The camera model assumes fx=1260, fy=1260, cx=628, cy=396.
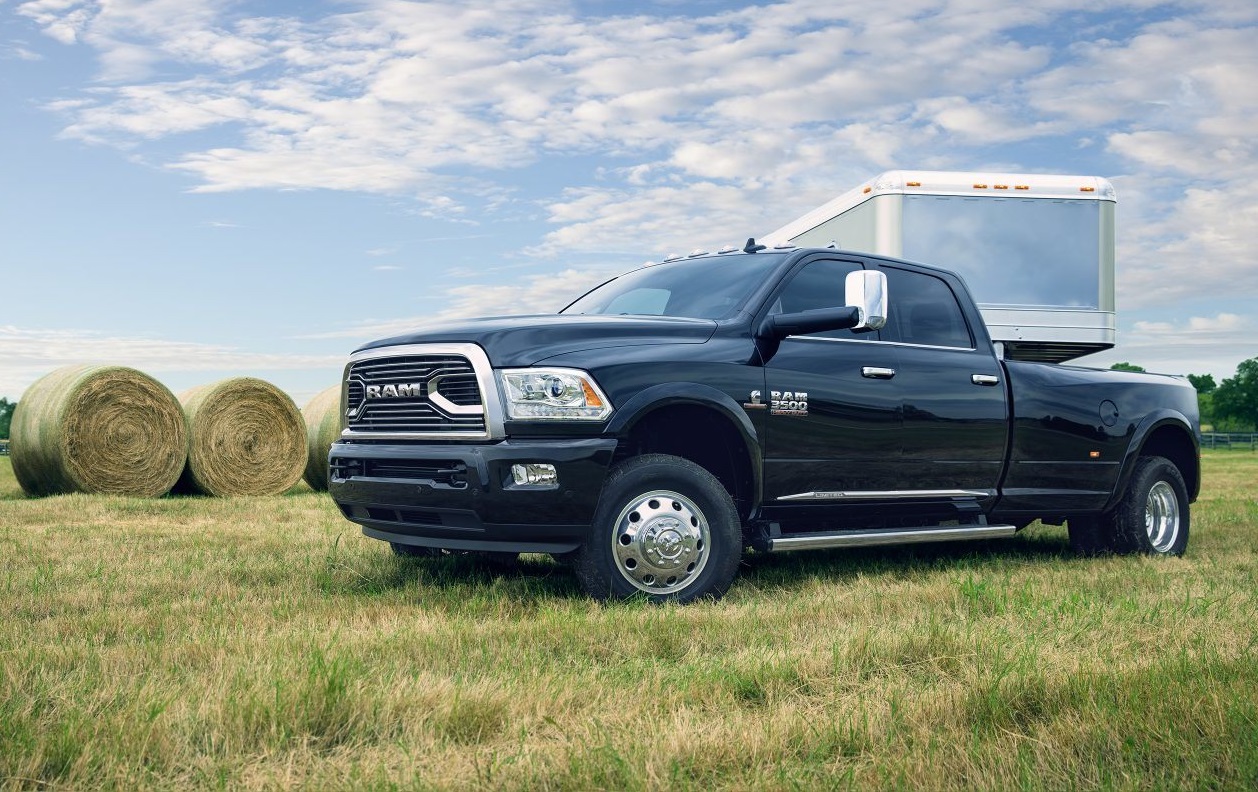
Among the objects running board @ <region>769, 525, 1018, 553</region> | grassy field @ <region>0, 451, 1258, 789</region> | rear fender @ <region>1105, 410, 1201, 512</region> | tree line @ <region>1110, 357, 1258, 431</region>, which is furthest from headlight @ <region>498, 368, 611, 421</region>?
tree line @ <region>1110, 357, 1258, 431</region>

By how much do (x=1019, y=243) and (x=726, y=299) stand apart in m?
7.72

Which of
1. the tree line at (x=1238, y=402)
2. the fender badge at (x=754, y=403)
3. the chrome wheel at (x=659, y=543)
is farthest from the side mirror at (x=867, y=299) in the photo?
the tree line at (x=1238, y=402)

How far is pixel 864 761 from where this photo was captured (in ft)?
10.8

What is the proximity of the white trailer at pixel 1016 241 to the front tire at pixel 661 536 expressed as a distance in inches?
303

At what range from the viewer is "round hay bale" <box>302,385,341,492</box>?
16.0m

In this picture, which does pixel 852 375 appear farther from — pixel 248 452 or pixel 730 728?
pixel 248 452

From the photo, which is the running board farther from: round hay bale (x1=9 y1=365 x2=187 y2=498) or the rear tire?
round hay bale (x1=9 y1=365 x2=187 y2=498)

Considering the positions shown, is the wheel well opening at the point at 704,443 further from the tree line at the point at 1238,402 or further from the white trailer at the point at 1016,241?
the tree line at the point at 1238,402

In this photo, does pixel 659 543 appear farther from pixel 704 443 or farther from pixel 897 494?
pixel 897 494

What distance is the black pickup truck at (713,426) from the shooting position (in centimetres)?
564

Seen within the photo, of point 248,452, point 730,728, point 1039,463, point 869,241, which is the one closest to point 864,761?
point 730,728

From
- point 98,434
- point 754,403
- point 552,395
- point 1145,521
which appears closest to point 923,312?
point 754,403

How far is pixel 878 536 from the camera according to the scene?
22.1 feet

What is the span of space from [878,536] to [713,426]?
1.17 m
